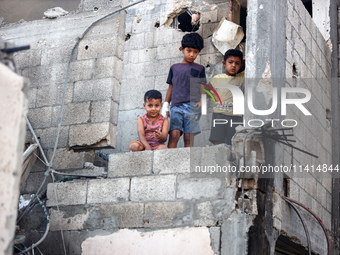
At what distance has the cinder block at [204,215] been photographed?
5.73 m

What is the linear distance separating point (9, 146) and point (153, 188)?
304cm

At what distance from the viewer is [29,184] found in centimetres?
711

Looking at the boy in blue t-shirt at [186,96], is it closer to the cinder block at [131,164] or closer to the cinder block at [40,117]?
the cinder block at [131,164]

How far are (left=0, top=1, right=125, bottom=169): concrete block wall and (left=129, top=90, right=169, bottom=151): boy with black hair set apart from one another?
554 mm

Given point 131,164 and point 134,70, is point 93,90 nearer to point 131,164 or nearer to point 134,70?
point 131,164

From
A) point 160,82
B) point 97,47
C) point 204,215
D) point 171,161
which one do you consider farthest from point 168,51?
point 204,215

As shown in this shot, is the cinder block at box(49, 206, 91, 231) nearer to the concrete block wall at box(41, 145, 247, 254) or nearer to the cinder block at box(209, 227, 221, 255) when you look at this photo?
the concrete block wall at box(41, 145, 247, 254)

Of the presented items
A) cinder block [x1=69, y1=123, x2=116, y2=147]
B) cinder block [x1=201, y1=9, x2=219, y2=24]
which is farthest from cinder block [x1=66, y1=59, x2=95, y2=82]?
cinder block [x1=201, y1=9, x2=219, y2=24]

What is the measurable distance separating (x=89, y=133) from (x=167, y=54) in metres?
1.95

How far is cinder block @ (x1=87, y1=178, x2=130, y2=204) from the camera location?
6.25m

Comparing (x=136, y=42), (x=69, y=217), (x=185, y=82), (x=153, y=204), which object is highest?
(x=136, y=42)

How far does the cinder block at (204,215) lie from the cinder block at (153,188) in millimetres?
295

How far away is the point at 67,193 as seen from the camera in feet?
21.5

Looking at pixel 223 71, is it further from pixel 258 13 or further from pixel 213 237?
pixel 213 237
